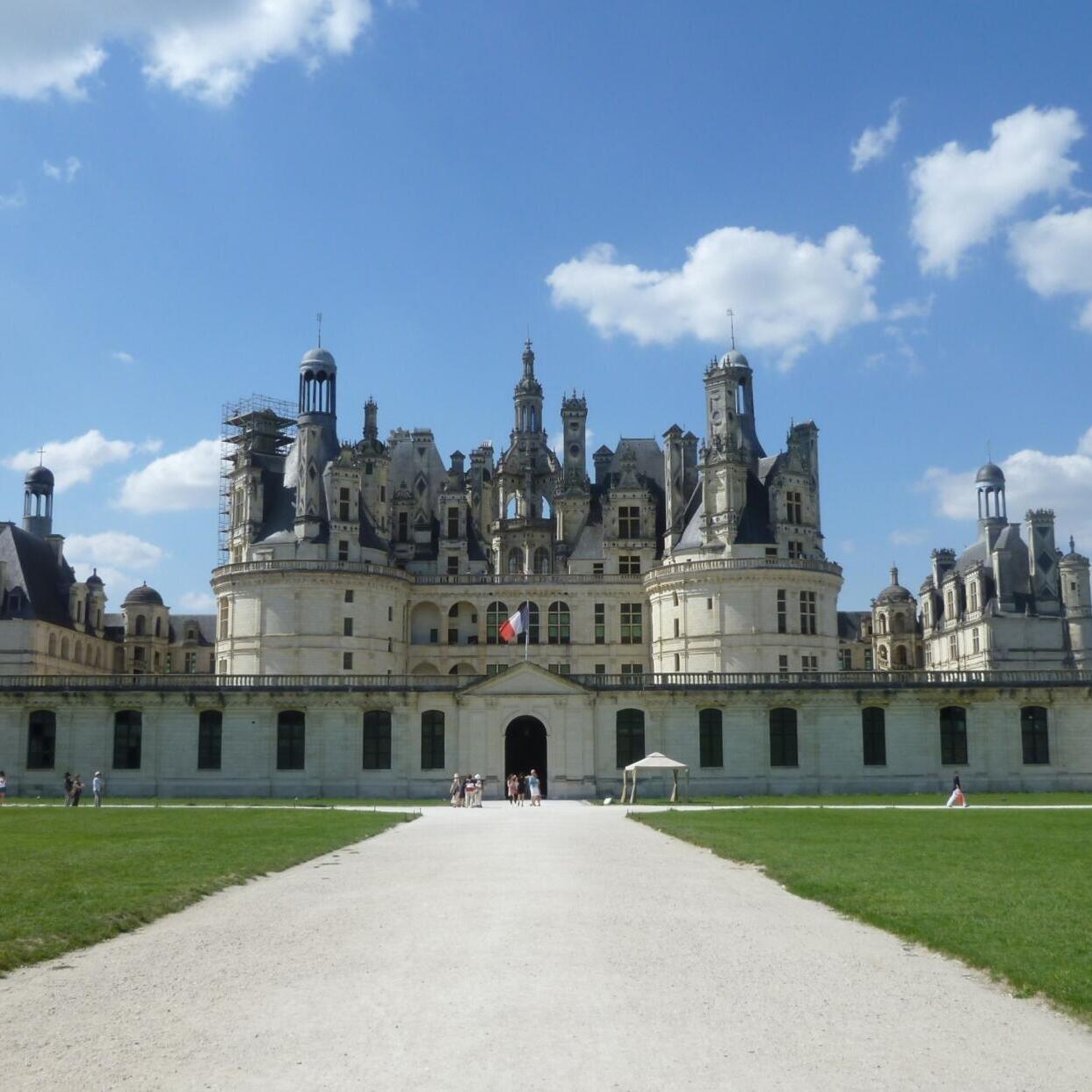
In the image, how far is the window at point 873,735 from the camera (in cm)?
6059

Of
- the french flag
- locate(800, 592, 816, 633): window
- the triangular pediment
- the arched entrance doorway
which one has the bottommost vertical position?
the arched entrance doorway

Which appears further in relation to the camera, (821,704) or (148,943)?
(821,704)

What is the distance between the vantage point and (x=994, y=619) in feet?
300

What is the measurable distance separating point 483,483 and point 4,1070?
249ft

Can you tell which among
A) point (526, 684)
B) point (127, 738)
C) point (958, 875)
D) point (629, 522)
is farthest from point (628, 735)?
point (958, 875)

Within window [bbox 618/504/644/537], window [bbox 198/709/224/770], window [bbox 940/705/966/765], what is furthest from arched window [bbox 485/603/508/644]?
window [bbox 940/705/966/765]

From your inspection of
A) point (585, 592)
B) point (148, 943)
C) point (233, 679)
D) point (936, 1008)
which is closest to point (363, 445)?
point (585, 592)

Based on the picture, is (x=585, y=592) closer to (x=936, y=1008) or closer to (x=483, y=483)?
(x=483, y=483)

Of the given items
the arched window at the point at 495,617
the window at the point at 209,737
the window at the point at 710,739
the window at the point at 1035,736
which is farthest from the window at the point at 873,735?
the window at the point at 209,737

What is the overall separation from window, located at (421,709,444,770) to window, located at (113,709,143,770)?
13557 millimetres

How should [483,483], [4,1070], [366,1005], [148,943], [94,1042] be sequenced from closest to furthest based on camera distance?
[4,1070], [94,1042], [366,1005], [148,943], [483,483]

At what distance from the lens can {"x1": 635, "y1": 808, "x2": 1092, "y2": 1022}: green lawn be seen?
1445cm

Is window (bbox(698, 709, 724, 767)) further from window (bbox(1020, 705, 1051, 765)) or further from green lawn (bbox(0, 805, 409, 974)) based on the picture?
green lawn (bbox(0, 805, 409, 974))

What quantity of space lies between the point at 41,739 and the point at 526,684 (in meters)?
23.5
